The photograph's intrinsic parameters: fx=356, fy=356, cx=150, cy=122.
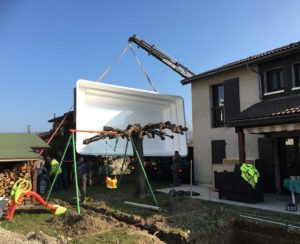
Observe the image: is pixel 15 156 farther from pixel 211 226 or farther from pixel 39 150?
pixel 211 226

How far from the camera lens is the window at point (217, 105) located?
17.2 meters

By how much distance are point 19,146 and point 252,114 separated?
8.63m

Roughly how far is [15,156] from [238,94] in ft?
31.7

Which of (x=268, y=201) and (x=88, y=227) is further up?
(x=268, y=201)

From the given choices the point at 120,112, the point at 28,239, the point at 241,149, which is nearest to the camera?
the point at 28,239

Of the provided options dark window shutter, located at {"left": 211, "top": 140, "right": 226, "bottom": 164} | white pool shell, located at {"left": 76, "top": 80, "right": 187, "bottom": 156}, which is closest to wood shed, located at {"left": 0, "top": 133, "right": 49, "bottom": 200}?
white pool shell, located at {"left": 76, "top": 80, "right": 187, "bottom": 156}

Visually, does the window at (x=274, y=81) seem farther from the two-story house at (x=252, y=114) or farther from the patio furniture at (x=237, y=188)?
the patio furniture at (x=237, y=188)

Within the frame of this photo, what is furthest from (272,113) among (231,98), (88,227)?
(88,227)

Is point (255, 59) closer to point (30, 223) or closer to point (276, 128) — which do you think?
point (276, 128)

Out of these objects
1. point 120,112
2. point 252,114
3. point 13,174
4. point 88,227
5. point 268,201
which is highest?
point 120,112

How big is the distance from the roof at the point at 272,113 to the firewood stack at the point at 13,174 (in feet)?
25.4

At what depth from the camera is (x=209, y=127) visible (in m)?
17.6

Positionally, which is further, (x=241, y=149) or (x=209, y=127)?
(x=209, y=127)

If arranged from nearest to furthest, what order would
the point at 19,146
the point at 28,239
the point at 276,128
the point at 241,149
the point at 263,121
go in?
the point at 28,239 → the point at 276,128 → the point at 263,121 → the point at 241,149 → the point at 19,146
